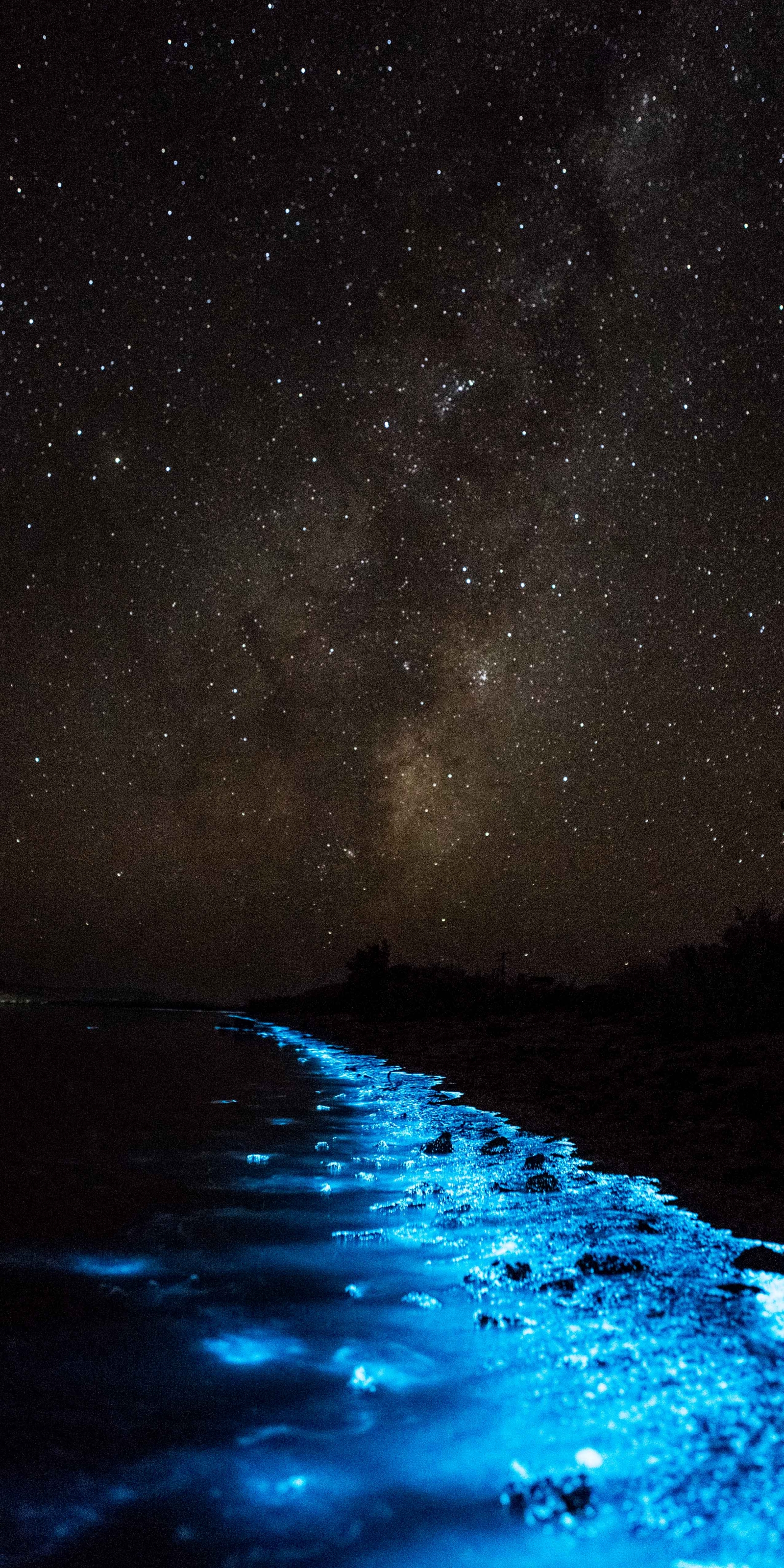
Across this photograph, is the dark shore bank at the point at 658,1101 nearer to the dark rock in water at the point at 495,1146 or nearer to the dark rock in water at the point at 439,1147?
the dark rock in water at the point at 495,1146

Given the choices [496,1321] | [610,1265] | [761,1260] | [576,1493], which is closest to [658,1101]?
[761,1260]

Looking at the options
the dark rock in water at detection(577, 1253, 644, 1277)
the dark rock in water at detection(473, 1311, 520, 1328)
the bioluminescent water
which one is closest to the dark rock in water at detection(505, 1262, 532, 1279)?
the bioluminescent water

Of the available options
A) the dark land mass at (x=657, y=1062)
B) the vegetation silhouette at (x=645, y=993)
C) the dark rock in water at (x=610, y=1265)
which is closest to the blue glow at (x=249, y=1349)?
the dark rock in water at (x=610, y=1265)

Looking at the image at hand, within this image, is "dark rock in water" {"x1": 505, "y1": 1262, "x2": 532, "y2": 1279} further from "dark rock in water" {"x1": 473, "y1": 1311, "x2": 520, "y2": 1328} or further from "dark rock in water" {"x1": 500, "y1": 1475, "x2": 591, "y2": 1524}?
"dark rock in water" {"x1": 500, "y1": 1475, "x2": 591, "y2": 1524}

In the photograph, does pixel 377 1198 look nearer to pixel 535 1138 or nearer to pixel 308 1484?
pixel 535 1138

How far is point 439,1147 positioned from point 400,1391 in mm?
4619

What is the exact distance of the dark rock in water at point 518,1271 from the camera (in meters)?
3.85

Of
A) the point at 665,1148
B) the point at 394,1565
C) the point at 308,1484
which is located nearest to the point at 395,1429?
the point at 308,1484

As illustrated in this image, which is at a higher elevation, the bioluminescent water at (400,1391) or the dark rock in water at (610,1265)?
the bioluminescent water at (400,1391)

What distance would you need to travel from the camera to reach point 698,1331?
3.18 m

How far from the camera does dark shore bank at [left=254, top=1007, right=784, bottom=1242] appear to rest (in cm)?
579

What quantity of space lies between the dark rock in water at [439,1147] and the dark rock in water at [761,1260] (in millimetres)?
3319

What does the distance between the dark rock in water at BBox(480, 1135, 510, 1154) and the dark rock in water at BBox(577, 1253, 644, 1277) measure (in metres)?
3.13

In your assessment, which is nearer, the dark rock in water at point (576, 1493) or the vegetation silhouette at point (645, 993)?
the dark rock in water at point (576, 1493)
